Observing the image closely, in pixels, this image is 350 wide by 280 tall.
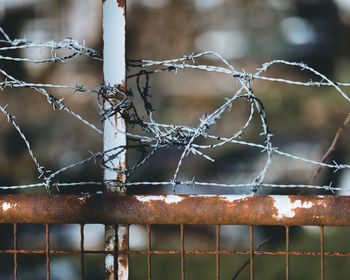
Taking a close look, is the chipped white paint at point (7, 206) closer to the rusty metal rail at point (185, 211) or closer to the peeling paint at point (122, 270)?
the rusty metal rail at point (185, 211)

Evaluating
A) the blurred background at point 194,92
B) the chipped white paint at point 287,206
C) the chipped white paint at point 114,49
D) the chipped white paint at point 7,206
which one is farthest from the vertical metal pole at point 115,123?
the blurred background at point 194,92

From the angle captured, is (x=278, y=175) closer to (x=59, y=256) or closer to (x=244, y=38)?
(x=244, y=38)

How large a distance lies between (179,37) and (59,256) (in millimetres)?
3314

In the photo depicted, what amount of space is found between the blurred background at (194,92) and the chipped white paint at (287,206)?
321cm

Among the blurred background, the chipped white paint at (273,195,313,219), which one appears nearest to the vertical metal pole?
the chipped white paint at (273,195,313,219)

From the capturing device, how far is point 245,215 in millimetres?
1210

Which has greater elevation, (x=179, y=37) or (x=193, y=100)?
(x=179, y=37)

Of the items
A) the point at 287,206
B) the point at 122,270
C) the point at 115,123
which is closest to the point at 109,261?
the point at 122,270

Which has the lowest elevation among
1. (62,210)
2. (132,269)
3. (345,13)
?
(132,269)

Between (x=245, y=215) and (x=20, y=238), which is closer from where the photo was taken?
(x=245, y=215)

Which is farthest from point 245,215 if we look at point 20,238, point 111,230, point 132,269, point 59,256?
point 20,238

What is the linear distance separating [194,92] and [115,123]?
4.53 m

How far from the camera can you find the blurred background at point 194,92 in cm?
498

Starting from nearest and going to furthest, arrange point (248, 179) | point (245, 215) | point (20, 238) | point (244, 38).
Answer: point (245, 215) → point (20, 238) → point (248, 179) → point (244, 38)
